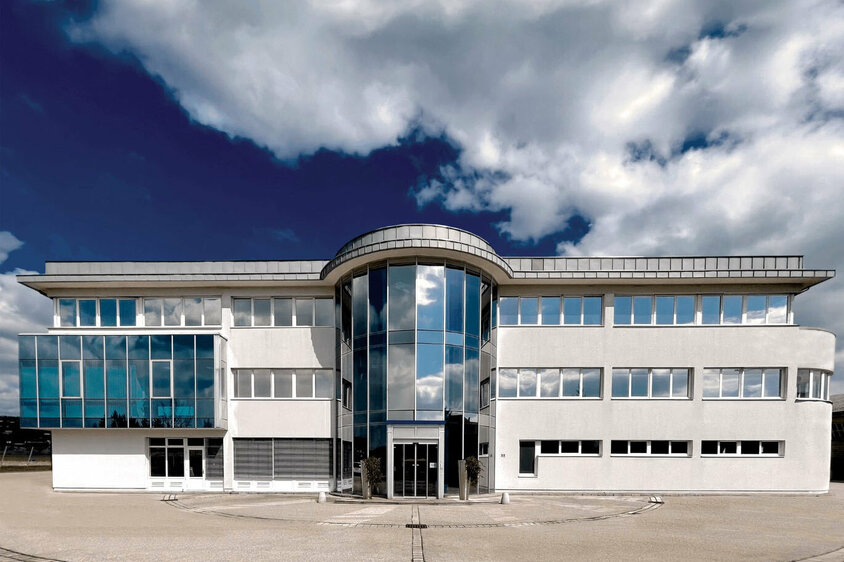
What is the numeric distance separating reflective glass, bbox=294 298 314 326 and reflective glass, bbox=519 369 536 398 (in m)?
11.4

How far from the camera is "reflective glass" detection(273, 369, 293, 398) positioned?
25062 mm

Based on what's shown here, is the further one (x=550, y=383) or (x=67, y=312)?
(x=67, y=312)

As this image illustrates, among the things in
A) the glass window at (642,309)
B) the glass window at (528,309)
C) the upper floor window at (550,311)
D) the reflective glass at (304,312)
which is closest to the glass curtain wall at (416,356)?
the upper floor window at (550,311)

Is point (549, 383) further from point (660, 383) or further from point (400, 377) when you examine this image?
point (400, 377)

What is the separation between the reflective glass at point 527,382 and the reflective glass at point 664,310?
7094mm

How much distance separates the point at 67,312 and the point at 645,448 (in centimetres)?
3107

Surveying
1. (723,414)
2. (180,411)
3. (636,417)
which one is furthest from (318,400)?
(723,414)

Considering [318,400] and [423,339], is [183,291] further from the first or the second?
[423,339]

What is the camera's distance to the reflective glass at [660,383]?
80.4 feet

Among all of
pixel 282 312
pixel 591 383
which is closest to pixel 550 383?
pixel 591 383

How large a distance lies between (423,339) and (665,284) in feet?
43.8

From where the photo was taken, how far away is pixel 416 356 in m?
20.8

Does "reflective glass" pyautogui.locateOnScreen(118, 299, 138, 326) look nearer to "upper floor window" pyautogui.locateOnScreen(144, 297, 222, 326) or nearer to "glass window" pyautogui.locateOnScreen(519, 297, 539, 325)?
"upper floor window" pyautogui.locateOnScreen(144, 297, 222, 326)

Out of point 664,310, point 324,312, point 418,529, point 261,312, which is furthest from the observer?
point 261,312
